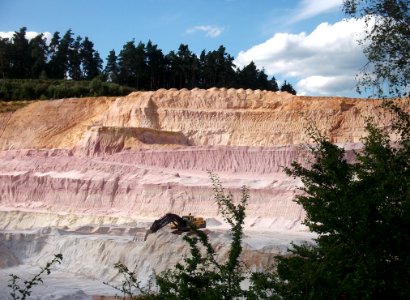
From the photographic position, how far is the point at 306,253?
8.03 metres

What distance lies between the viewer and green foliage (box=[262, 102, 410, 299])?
21.3 ft

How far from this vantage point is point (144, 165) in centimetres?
3009

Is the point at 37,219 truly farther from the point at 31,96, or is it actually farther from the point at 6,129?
the point at 31,96

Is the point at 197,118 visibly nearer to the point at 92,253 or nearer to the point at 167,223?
the point at 167,223

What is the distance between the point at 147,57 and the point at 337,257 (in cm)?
6293

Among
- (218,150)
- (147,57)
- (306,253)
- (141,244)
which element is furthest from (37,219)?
(147,57)

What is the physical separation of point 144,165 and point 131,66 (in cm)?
4104

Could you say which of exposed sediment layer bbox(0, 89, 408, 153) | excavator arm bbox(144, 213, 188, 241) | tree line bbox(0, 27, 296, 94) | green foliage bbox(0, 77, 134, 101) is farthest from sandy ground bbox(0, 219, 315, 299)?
tree line bbox(0, 27, 296, 94)

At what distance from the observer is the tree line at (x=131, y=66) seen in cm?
6838

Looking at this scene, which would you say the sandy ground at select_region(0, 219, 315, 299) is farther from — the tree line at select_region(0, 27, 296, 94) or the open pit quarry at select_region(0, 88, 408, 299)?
the tree line at select_region(0, 27, 296, 94)

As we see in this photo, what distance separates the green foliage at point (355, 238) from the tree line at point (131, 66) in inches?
2387

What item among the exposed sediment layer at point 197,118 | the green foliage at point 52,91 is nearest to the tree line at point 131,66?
the green foliage at point 52,91

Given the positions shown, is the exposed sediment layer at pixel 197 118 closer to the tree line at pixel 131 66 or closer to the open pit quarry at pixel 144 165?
the open pit quarry at pixel 144 165

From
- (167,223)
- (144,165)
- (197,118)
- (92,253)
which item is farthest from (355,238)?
(197,118)
